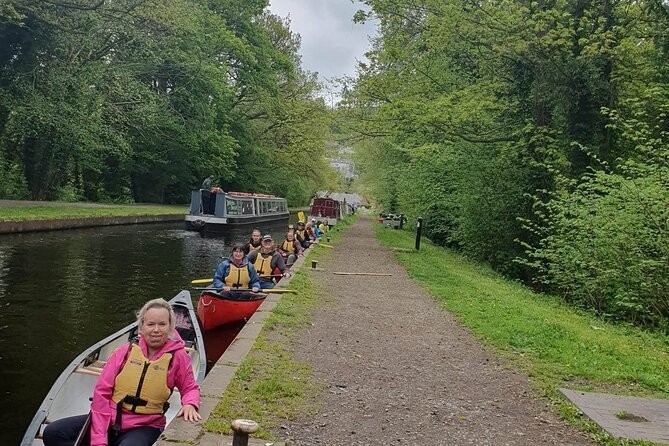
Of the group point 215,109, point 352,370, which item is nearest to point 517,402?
point 352,370

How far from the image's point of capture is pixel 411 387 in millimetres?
5930

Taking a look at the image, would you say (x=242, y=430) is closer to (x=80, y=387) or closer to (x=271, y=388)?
(x=271, y=388)

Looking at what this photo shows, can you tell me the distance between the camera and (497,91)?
1756cm

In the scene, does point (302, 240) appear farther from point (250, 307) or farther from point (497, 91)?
point (250, 307)

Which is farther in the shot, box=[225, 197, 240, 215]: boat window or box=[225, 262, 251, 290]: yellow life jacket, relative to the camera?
box=[225, 197, 240, 215]: boat window

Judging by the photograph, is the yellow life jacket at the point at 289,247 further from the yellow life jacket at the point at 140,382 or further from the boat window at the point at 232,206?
the yellow life jacket at the point at 140,382

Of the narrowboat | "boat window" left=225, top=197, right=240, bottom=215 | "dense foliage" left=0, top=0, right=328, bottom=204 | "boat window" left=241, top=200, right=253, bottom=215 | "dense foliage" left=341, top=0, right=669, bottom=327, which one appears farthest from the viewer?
"boat window" left=241, top=200, right=253, bottom=215

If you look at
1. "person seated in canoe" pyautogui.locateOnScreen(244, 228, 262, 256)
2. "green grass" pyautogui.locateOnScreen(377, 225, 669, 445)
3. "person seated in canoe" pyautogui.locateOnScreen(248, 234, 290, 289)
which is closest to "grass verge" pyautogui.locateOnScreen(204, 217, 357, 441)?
"green grass" pyautogui.locateOnScreen(377, 225, 669, 445)

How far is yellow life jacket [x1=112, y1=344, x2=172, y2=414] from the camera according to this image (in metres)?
4.06

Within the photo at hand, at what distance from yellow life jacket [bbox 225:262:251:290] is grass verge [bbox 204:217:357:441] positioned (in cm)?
278

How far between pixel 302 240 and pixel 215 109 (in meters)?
19.4

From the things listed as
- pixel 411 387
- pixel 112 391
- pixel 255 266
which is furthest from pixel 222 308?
pixel 112 391

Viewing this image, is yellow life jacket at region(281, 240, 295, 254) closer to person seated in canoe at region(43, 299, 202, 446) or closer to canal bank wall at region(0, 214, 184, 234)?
canal bank wall at region(0, 214, 184, 234)

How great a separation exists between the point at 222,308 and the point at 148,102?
2286 centimetres
